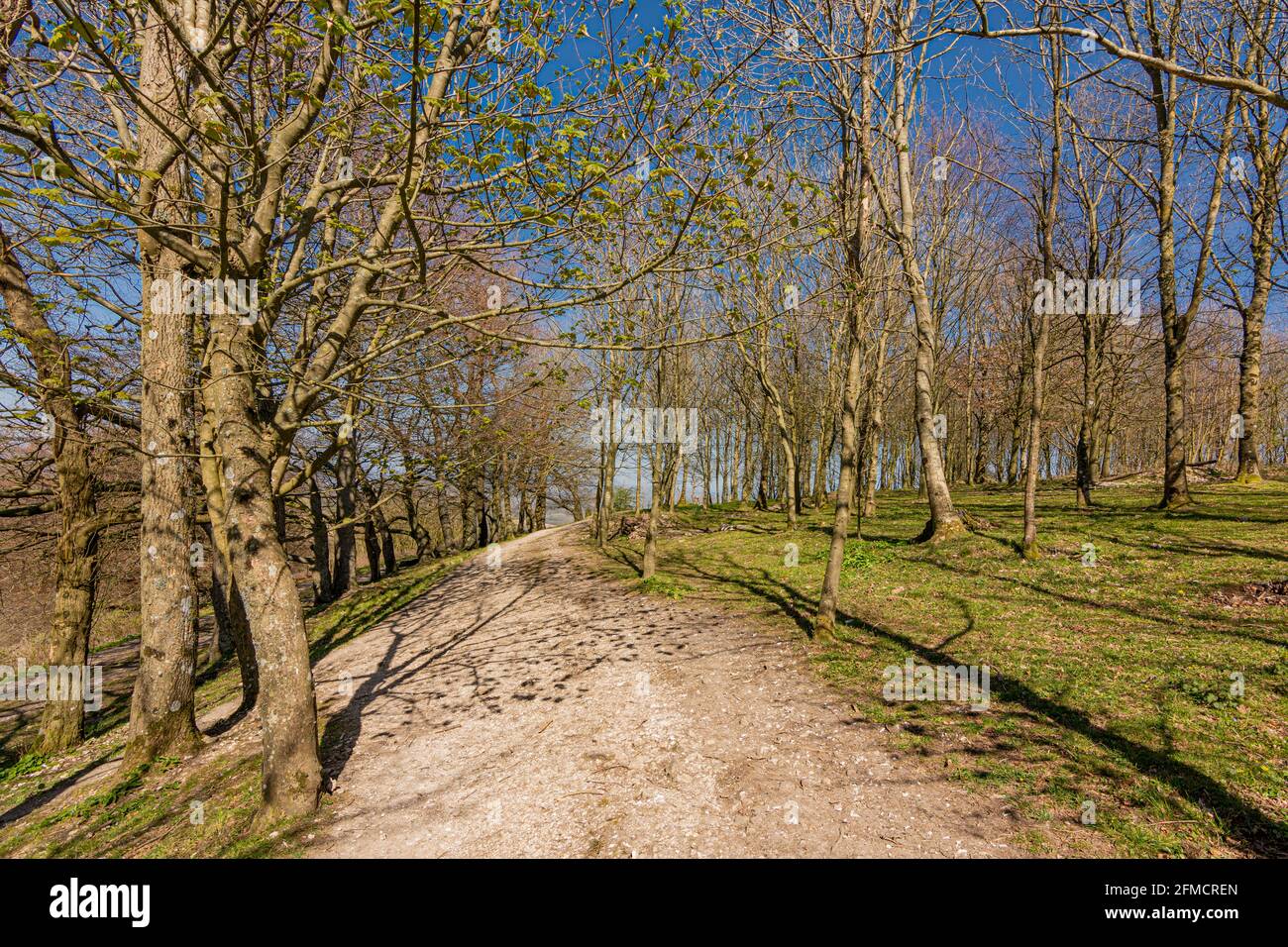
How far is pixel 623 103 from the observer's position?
434 centimetres

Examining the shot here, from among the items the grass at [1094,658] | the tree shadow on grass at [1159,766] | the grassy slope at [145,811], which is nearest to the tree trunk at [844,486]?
the grass at [1094,658]

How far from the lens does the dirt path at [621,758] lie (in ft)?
13.2

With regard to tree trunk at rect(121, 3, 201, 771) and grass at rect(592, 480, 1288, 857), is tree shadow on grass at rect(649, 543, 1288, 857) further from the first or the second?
tree trunk at rect(121, 3, 201, 771)

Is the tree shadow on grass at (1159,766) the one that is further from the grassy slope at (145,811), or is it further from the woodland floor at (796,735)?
the grassy slope at (145,811)

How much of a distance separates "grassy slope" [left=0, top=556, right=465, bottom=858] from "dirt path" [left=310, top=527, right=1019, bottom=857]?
78cm

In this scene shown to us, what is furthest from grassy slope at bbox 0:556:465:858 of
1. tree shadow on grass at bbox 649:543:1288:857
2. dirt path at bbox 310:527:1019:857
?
tree shadow on grass at bbox 649:543:1288:857

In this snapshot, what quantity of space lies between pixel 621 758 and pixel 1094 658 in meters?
5.55

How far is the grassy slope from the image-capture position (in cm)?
461

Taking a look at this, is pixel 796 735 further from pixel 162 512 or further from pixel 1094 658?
pixel 162 512

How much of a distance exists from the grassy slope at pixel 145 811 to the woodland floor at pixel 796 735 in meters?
0.04

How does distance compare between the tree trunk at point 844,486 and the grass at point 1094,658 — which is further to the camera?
the tree trunk at point 844,486

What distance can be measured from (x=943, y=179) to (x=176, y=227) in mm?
20119

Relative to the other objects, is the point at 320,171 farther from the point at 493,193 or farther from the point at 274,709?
the point at 274,709
